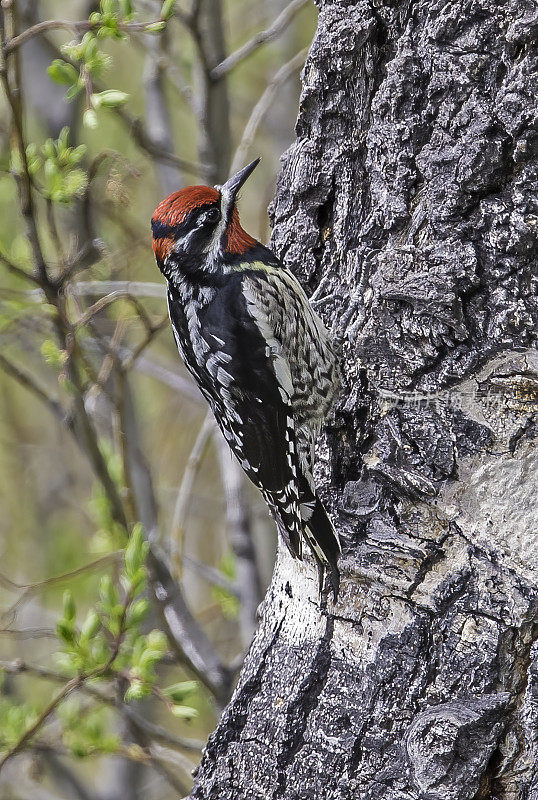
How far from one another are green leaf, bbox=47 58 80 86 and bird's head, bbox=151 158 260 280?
49 cm

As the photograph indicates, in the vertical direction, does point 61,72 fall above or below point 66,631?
above

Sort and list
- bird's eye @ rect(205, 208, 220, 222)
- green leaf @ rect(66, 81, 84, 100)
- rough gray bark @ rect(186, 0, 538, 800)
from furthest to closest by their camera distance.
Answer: bird's eye @ rect(205, 208, 220, 222)
green leaf @ rect(66, 81, 84, 100)
rough gray bark @ rect(186, 0, 538, 800)

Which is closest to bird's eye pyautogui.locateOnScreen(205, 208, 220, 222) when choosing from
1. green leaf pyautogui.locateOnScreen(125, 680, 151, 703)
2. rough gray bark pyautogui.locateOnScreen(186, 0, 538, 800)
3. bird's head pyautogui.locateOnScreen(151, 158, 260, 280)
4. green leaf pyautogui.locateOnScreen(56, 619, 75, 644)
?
bird's head pyautogui.locateOnScreen(151, 158, 260, 280)

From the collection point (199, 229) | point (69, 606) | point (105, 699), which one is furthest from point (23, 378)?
point (105, 699)

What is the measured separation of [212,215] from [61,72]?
70cm

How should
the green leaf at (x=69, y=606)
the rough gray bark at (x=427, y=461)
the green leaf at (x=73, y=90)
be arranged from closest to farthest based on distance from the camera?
the rough gray bark at (x=427, y=461) < the green leaf at (x=73, y=90) < the green leaf at (x=69, y=606)

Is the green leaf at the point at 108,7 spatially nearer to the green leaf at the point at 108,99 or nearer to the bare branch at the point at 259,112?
the green leaf at the point at 108,99

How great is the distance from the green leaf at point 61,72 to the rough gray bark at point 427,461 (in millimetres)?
646

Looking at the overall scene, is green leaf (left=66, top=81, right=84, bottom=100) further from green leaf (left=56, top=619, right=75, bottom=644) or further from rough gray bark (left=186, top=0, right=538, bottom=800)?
green leaf (left=56, top=619, right=75, bottom=644)

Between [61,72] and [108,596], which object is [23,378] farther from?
[61,72]

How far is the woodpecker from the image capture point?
2375mm

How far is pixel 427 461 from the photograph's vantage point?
1.86 metres

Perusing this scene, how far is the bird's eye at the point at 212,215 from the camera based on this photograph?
8.13 feet

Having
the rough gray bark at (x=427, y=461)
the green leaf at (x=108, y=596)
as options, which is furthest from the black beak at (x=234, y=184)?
the green leaf at (x=108, y=596)
